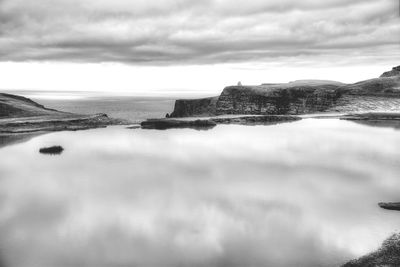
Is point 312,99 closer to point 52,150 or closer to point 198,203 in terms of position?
point 52,150

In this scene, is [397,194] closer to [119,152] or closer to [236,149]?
[236,149]

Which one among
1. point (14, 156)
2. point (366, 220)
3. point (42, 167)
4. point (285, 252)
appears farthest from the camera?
point (14, 156)

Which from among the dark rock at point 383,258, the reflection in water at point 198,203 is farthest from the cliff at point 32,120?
the dark rock at point 383,258

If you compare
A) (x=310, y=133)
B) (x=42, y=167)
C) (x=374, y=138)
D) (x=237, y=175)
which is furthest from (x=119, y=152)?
(x=374, y=138)

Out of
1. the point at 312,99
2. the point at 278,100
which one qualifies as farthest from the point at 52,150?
the point at 312,99

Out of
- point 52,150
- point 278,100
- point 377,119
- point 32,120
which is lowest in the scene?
point 52,150

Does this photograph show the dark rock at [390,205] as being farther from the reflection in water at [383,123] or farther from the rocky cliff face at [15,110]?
the rocky cliff face at [15,110]
